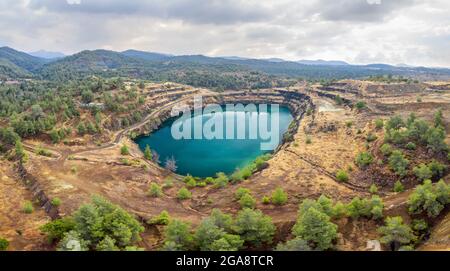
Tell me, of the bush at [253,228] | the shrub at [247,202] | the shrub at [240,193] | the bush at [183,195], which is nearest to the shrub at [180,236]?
the bush at [253,228]

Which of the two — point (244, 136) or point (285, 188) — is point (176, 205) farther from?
point (244, 136)

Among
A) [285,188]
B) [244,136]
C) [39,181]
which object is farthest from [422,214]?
[244,136]

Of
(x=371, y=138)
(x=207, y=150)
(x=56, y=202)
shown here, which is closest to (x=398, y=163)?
(x=371, y=138)

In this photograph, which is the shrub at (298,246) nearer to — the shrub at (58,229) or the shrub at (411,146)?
the shrub at (58,229)

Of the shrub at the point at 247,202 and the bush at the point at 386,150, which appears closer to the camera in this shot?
the shrub at the point at 247,202

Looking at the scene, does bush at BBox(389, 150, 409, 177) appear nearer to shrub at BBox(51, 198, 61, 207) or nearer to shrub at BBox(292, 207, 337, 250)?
shrub at BBox(292, 207, 337, 250)
